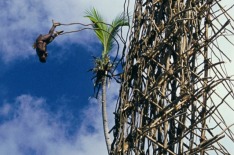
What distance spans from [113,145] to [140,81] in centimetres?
42

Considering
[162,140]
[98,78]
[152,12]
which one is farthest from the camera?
[98,78]

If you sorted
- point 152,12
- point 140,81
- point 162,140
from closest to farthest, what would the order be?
point 162,140, point 140,81, point 152,12

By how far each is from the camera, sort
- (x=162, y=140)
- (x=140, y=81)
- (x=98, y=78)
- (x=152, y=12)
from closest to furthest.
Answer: (x=162, y=140) < (x=140, y=81) < (x=152, y=12) < (x=98, y=78)

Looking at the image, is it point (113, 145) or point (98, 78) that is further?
point (98, 78)

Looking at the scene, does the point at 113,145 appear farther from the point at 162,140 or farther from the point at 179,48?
the point at 179,48

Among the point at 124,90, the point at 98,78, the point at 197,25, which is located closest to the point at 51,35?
the point at 124,90

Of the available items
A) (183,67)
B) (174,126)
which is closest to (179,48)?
(183,67)

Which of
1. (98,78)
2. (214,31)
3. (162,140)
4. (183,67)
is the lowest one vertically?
(162,140)

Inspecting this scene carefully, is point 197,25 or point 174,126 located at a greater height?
point 197,25

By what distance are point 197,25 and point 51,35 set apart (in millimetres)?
944

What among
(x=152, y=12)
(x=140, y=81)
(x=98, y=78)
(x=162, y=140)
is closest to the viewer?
(x=162, y=140)

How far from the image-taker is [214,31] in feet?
14.6

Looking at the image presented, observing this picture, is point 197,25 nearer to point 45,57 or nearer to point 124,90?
point 124,90

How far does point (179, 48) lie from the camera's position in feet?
13.6
